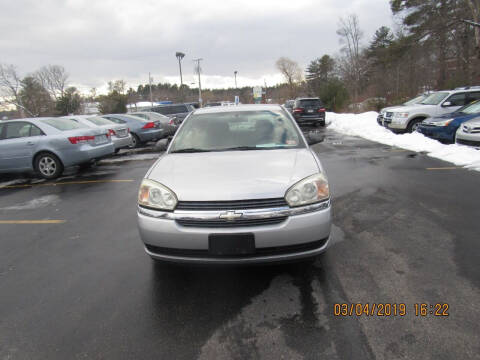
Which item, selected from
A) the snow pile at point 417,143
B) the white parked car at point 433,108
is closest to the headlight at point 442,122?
the snow pile at point 417,143

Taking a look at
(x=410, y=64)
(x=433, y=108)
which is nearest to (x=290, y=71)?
(x=410, y=64)

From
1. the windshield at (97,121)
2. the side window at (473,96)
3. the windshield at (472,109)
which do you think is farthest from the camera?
the windshield at (97,121)

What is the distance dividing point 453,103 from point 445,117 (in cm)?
268

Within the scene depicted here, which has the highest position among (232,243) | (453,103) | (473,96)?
(473,96)

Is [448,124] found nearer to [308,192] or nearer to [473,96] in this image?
[473,96]

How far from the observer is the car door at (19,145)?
25.5 feet

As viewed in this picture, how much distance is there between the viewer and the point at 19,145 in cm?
782

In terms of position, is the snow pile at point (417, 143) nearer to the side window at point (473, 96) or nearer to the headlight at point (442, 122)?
the headlight at point (442, 122)

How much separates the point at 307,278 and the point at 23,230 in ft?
13.9

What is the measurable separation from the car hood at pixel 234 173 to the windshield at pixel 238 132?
0.74 ft

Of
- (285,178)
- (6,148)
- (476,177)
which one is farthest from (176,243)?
(6,148)

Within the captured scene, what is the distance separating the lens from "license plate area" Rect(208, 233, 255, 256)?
2400mm

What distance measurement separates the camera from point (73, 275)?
3199 mm

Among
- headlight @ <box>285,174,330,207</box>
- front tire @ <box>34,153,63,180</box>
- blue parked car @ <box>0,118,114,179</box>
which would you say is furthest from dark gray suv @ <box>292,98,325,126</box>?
headlight @ <box>285,174,330,207</box>
